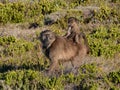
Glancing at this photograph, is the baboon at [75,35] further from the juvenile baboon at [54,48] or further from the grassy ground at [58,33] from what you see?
the grassy ground at [58,33]

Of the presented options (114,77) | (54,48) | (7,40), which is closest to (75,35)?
(54,48)

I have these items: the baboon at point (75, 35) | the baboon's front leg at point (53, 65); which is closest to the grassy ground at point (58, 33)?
the baboon's front leg at point (53, 65)

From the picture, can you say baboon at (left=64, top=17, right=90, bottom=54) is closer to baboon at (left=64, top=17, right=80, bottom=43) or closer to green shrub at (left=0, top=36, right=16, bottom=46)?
baboon at (left=64, top=17, right=80, bottom=43)

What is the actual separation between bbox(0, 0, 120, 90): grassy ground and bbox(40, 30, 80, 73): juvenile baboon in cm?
24

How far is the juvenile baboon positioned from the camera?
9414mm

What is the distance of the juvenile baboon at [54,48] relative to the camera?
9414 mm

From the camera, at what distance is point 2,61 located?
1132 cm

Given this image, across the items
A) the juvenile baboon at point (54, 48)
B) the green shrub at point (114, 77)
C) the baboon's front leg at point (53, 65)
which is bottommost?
the green shrub at point (114, 77)

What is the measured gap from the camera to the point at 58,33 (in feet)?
43.4

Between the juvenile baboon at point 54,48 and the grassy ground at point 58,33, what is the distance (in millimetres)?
239

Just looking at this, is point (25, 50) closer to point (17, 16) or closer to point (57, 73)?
point (57, 73)

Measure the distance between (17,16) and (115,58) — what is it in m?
5.11

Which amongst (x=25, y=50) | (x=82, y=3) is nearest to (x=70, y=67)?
(x=25, y=50)

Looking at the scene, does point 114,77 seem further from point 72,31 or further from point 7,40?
point 7,40
